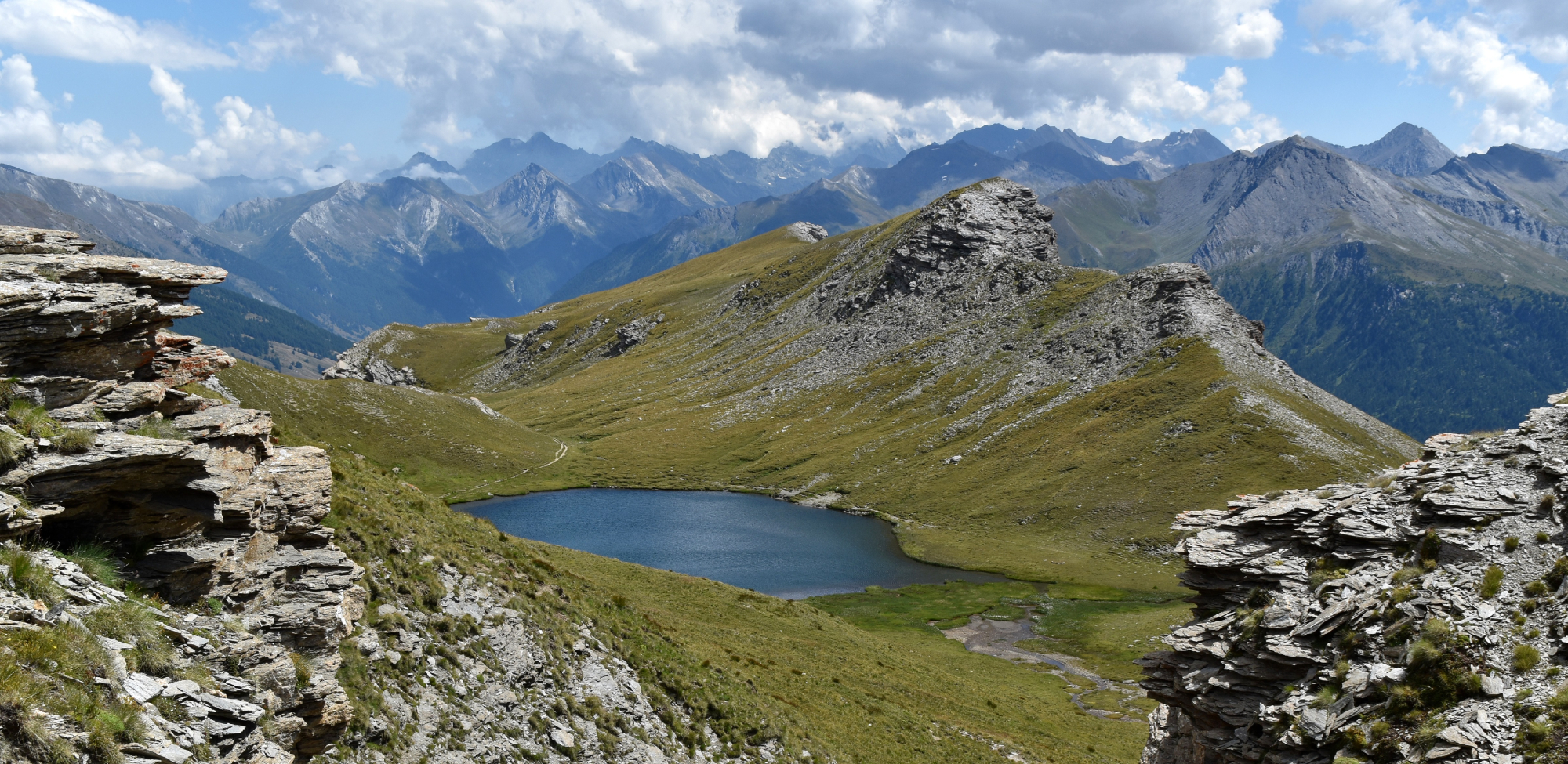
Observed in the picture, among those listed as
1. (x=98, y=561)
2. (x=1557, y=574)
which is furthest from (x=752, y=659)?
(x=1557, y=574)

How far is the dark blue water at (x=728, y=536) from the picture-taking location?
107812 millimetres

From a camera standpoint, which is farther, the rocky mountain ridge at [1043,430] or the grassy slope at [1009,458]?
the rocky mountain ridge at [1043,430]

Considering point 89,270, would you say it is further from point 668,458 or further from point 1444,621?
point 668,458

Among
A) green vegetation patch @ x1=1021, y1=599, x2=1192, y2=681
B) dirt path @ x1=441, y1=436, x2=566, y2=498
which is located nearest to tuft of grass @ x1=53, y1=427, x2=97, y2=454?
green vegetation patch @ x1=1021, y1=599, x2=1192, y2=681

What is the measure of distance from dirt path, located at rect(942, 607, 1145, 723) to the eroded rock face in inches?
2207

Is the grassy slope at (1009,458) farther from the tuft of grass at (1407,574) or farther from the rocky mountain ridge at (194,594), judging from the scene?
the rocky mountain ridge at (194,594)

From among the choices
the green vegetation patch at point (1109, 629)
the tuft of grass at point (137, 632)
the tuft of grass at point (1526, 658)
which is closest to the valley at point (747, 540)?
the tuft of grass at point (137, 632)

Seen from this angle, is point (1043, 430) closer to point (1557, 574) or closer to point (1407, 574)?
point (1407, 574)

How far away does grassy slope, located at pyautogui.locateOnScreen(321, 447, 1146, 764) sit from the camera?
33.9 metres

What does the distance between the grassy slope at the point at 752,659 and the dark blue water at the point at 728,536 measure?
3350 cm

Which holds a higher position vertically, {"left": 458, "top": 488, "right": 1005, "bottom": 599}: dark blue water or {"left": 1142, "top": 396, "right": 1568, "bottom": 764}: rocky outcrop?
{"left": 1142, "top": 396, "right": 1568, "bottom": 764}: rocky outcrop

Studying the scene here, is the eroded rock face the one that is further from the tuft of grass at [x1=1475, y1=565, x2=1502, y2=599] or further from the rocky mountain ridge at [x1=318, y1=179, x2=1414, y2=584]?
the rocky mountain ridge at [x1=318, y1=179, x2=1414, y2=584]

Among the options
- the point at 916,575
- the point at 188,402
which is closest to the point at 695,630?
the point at 188,402

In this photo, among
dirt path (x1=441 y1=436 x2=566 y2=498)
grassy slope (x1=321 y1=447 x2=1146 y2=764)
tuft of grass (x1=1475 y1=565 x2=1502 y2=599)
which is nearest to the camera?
tuft of grass (x1=1475 y1=565 x2=1502 y2=599)
